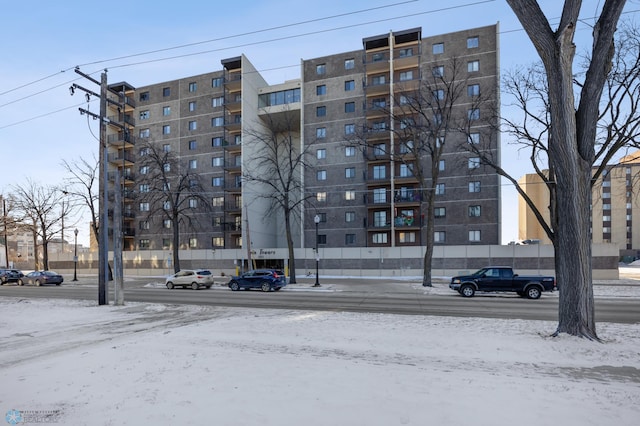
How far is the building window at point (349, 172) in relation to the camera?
43.4m

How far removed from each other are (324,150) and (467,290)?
28.2 meters

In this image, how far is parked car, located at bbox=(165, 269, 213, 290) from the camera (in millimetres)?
27938

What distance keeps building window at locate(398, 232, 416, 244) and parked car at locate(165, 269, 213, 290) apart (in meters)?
22.1

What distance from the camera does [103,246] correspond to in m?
16.7

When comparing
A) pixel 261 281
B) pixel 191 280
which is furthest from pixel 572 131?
pixel 191 280

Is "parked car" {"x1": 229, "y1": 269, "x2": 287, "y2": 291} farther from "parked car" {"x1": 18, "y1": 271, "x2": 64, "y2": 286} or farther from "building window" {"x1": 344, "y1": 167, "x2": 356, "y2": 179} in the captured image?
"parked car" {"x1": 18, "y1": 271, "x2": 64, "y2": 286}

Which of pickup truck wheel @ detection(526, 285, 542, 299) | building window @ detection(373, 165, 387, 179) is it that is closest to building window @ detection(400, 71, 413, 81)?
building window @ detection(373, 165, 387, 179)

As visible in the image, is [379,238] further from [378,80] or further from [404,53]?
[404,53]

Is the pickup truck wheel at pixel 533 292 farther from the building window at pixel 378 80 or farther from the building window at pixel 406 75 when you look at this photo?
the building window at pixel 378 80

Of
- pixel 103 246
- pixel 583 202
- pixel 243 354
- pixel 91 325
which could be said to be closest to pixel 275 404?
pixel 243 354

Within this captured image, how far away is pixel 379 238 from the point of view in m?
42.2

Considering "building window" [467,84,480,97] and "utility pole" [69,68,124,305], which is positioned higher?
"building window" [467,84,480,97]

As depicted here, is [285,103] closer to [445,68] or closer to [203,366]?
[445,68]

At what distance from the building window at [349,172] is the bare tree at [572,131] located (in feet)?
112
